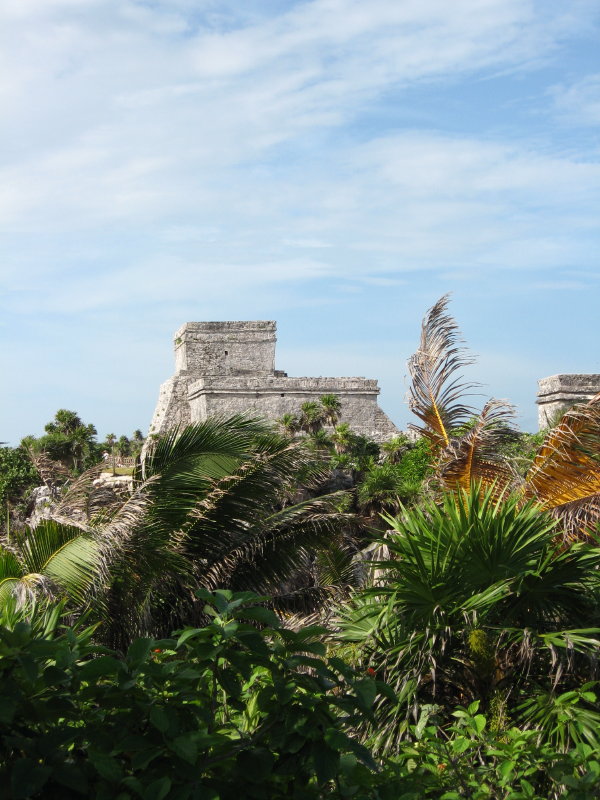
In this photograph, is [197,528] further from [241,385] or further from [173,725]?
[241,385]

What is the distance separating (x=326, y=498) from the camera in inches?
321

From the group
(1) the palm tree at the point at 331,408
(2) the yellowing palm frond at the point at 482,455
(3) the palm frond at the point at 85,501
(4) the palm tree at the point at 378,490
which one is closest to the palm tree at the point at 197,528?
(3) the palm frond at the point at 85,501

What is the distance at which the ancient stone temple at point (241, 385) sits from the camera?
92.8 ft

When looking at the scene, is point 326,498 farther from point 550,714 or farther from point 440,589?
point 550,714

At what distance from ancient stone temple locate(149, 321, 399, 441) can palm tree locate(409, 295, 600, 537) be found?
20.4 metres

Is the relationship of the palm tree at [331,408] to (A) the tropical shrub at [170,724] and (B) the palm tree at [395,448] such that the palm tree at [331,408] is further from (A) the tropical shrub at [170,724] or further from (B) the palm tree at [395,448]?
(A) the tropical shrub at [170,724]

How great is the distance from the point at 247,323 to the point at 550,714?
26.5 m

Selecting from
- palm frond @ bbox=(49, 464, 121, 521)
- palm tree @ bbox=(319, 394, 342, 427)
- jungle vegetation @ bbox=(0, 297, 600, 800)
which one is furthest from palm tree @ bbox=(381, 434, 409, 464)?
palm frond @ bbox=(49, 464, 121, 521)

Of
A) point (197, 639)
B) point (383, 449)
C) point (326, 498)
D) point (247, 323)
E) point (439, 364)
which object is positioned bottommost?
point (197, 639)

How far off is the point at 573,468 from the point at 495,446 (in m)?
0.72

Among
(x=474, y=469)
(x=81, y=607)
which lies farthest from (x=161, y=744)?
(x=474, y=469)

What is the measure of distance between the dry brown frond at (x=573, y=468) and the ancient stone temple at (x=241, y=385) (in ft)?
70.2

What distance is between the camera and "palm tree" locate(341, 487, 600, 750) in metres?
4.39

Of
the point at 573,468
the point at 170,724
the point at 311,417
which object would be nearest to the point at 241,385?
the point at 311,417
